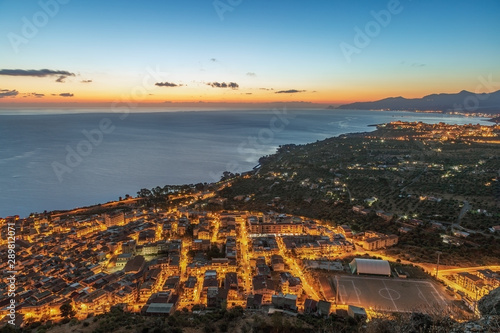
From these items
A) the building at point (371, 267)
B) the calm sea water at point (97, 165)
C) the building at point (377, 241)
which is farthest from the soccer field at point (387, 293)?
the calm sea water at point (97, 165)

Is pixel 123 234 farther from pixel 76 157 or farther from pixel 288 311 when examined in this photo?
pixel 76 157

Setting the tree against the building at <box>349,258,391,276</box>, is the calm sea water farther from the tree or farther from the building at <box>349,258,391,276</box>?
the building at <box>349,258,391,276</box>

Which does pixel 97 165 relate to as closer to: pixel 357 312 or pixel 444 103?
pixel 357 312
